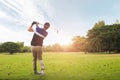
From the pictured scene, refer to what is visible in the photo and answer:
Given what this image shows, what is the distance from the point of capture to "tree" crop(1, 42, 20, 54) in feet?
357

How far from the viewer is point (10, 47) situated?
109812 millimetres

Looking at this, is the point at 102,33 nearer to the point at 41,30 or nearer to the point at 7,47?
the point at 7,47

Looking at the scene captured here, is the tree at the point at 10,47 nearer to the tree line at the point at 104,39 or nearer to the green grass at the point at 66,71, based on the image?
the tree line at the point at 104,39

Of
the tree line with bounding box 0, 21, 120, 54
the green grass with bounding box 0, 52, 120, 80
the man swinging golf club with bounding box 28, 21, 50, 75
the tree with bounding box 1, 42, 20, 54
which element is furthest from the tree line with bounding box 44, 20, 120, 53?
the man swinging golf club with bounding box 28, 21, 50, 75

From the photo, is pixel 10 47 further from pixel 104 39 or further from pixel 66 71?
pixel 66 71

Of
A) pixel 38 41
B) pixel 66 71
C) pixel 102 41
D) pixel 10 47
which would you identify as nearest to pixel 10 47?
pixel 10 47

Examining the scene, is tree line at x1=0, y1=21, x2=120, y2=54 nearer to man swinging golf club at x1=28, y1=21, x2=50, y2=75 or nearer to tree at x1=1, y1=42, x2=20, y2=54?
tree at x1=1, y1=42, x2=20, y2=54

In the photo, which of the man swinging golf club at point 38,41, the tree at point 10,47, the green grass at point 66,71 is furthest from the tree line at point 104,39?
the man swinging golf club at point 38,41

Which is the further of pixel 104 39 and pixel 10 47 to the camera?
pixel 10 47

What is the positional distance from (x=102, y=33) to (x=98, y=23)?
26672 mm

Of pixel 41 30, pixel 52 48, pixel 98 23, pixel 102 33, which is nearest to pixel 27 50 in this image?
pixel 52 48

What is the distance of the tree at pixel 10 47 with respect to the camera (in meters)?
109

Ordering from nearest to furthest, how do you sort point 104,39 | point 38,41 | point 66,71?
point 38,41, point 66,71, point 104,39

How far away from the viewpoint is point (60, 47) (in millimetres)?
126938
